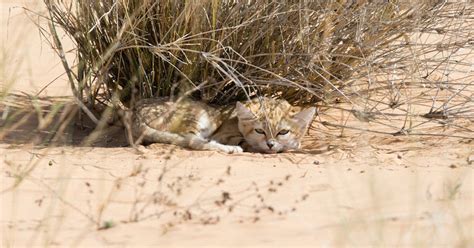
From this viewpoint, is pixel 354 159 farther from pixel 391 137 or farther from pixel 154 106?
pixel 154 106

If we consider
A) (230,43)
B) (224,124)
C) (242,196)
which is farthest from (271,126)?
(242,196)

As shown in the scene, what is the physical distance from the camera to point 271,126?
725 cm

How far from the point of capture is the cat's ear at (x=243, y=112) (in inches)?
280

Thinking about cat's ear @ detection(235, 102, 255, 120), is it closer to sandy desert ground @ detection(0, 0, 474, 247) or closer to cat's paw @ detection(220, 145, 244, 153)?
cat's paw @ detection(220, 145, 244, 153)

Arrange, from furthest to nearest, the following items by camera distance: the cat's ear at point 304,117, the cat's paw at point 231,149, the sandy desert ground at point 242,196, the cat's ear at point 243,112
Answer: the cat's ear at point 304,117 → the cat's ear at point 243,112 → the cat's paw at point 231,149 → the sandy desert ground at point 242,196

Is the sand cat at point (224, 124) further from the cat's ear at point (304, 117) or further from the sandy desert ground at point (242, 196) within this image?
the sandy desert ground at point (242, 196)

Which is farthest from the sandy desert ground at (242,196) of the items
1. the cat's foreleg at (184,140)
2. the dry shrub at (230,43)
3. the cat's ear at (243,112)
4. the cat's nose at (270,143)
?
the dry shrub at (230,43)

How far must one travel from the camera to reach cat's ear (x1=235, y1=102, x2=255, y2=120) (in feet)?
23.3

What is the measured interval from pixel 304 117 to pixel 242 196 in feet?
6.53

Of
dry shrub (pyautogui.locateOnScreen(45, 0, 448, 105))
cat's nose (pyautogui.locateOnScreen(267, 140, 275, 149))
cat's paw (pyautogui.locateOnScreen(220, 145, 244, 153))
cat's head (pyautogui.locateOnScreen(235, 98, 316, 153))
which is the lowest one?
cat's paw (pyautogui.locateOnScreen(220, 145, 244, 153))

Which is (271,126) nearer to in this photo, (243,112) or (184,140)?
(243,112)

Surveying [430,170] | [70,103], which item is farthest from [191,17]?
[430,170]

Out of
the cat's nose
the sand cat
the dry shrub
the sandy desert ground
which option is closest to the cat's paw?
the sand cat

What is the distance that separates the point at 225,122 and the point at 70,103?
4.90 ft
